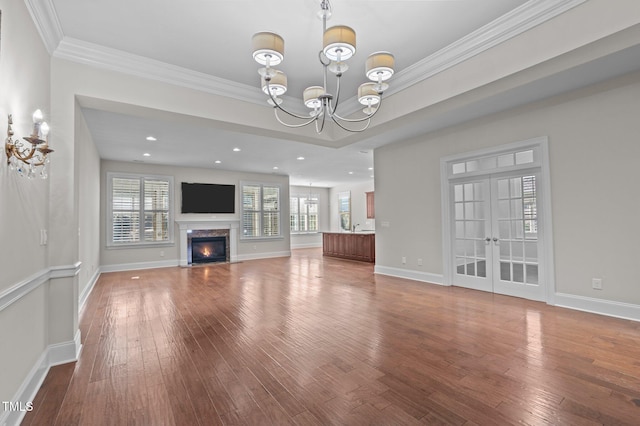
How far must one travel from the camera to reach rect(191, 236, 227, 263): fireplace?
29.0ft

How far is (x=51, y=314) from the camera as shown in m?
2.70

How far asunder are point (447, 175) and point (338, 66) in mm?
3613

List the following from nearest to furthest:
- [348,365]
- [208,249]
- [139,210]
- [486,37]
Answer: [348,365] < [486,37] < [139,210] < [208,249]

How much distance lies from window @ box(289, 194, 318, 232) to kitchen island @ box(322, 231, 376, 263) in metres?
3.67

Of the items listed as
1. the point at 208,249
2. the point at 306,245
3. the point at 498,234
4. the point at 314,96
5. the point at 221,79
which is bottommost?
the point at 306,245

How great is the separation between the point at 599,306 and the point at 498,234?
1456 millimetres

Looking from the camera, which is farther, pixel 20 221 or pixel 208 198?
pixel 208 198

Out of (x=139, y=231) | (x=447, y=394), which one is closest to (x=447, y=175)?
(x=447, y=394)

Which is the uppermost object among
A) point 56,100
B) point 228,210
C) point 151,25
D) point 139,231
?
point 151,25

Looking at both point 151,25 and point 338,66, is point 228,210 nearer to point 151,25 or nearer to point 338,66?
point 151,25

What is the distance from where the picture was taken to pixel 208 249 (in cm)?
910

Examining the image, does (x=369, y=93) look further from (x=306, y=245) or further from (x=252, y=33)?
(x=306, y=245)

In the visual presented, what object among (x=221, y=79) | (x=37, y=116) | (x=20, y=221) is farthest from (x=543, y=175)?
(x=20, y=221)

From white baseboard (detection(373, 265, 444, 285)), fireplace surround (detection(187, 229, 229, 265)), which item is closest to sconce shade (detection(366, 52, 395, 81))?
white baseboard (detection(373, 265, 444, 285))
